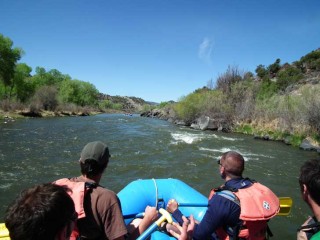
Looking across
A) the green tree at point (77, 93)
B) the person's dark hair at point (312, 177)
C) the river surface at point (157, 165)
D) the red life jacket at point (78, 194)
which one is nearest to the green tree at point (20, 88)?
the green tree at point (77, 93)

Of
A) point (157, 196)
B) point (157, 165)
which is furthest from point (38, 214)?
point (157, 165)

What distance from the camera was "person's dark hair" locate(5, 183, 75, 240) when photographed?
117 centimetres

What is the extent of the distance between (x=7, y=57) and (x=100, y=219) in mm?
38359

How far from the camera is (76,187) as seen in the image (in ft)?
6.83

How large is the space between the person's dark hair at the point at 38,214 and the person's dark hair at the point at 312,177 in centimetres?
155

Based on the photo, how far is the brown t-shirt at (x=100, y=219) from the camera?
206 centimetres

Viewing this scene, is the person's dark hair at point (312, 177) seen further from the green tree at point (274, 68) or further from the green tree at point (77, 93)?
the green tree at point (77, 93)

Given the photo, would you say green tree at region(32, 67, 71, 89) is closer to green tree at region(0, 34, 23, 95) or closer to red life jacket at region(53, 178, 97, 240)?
green tree at region(0, 34, 23, 95)

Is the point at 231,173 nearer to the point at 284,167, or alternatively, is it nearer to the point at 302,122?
the point at 284,167

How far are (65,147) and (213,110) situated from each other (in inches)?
614

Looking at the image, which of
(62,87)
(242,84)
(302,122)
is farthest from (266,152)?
(62,87)

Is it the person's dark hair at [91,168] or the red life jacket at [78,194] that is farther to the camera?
the person's dark hair at [91,168]

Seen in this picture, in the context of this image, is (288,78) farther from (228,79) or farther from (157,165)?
(157,165)

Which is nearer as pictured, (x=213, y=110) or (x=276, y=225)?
(x=276, y=225)
